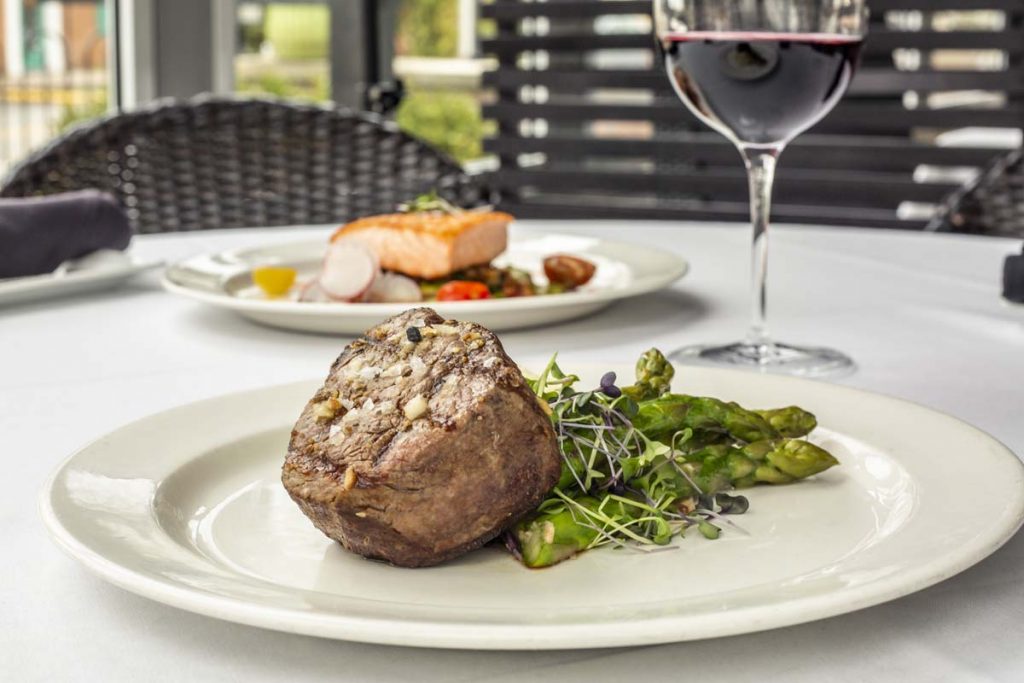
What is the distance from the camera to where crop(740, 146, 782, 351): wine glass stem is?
1205mm

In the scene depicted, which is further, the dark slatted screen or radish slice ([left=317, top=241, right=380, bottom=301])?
the dark slatted screen

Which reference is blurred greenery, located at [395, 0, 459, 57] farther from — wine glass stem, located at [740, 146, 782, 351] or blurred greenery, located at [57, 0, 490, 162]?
wine glass stem, located at [740, 146, 782, 351]

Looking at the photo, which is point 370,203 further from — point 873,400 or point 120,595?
point 120,595

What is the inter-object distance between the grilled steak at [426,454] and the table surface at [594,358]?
8cm

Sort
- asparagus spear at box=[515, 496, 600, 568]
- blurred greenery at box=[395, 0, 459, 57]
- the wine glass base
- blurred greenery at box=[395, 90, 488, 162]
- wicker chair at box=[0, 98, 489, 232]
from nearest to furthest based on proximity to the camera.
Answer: asparagus spear at box=[515, 496, 600, 568], the wine glass base, wicker chair at box=[0, 98, 489, 232], blurred greenery at box=[395, 0, 459, 57], blurred greenery at box=[395, 90, 488, 162]

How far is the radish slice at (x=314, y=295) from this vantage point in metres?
1.37

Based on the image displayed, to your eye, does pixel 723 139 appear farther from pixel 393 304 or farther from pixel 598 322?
pixel 393 304

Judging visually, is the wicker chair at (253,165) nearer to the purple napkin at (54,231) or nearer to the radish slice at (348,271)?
the purple napkin at (54,231)

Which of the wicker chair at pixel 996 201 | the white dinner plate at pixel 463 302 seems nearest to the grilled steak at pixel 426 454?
the white dinner plate at pixel 463 302

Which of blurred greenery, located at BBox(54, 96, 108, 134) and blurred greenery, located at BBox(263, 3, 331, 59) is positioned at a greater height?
blurred greenery, located at BBox(263, 3, 331, 59)

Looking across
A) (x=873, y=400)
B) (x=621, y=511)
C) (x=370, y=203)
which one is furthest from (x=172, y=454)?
(x=370, y=203)

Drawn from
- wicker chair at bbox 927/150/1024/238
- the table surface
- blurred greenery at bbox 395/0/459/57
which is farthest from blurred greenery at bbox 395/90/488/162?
the table surface

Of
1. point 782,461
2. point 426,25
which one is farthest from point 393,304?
point 426,25

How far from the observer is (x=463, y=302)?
1.24 metres
